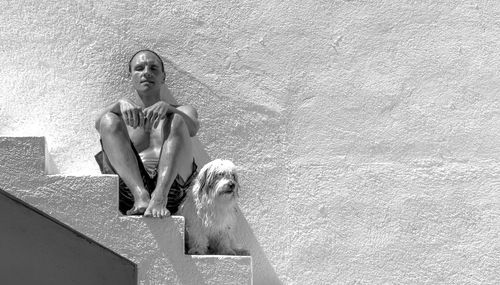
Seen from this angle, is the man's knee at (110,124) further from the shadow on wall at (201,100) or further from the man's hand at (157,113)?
the shadow on wall at (201,100)

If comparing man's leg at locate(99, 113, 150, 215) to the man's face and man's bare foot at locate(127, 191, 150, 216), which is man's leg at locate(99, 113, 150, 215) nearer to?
man's bare foot at locate(127, 191, 150, 216)

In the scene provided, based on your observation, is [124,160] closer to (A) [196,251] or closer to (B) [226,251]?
(A) [196,251]

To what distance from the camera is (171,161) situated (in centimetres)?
911

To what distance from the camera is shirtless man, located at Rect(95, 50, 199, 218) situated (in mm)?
9062

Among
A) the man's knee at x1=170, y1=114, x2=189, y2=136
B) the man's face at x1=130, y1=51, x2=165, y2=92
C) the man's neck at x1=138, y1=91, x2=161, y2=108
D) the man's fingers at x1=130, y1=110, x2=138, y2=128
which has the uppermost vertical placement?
the man's face at x1=130, y1=51, x2=165, y2=92

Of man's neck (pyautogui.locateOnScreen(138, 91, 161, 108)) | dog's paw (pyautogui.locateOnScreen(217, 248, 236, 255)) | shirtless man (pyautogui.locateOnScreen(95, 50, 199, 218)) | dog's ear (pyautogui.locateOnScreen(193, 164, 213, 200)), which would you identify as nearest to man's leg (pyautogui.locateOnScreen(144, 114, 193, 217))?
shirtless man (pyautogui.locateOnScreen(95, 50, 199, 218))

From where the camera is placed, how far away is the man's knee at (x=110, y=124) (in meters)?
9.14

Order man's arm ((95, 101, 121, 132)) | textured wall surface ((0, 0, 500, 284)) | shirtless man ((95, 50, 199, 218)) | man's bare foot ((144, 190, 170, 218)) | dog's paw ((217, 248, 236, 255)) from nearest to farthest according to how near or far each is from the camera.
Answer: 1. man's bare foot ((144, 190, 170, 218))
2. shirtless man ((95, 50, 199, 218))
3. dog's paw ((217, 248, 236, 255))
4. man's arm ((95, 101, 121, 132))
5. textured wall surface ((0, 0, 500, 284))

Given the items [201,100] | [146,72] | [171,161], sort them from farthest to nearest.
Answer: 1. [201,100]
2. [146,72]
3. [171,161]

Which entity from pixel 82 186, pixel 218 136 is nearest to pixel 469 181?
pixel 218 136

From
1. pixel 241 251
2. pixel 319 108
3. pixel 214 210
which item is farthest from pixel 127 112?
pixel 319 108

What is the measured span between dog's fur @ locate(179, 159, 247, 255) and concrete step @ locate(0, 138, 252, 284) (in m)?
0.19

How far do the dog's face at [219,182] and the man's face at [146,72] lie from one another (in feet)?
2.29

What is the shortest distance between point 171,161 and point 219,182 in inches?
12.3
